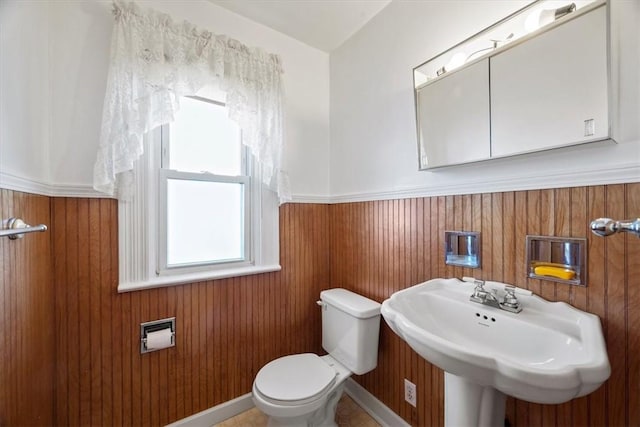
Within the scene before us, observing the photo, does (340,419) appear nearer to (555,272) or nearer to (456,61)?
(555,272)

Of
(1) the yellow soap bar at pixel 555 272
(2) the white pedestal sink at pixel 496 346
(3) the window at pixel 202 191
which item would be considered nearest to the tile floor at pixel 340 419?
(2) the white pedestal sink at pixel 496 346

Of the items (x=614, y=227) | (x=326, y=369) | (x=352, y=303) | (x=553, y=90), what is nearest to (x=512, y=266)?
(x=614, y=227)

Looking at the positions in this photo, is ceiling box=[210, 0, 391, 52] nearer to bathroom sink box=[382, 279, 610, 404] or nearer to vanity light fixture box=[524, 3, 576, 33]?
vanity light fixture box=[524, 3, 576, 33]

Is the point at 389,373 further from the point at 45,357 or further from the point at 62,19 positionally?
the point at 62,19

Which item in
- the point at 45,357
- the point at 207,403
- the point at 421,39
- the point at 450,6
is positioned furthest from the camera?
the point at 207,403

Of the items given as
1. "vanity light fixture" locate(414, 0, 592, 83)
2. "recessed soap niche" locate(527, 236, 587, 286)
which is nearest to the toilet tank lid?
"recessed soap niche" locate(527, 236, 587, 286)

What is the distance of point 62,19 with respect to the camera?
1.19 m

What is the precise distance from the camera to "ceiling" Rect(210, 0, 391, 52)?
1534 mm

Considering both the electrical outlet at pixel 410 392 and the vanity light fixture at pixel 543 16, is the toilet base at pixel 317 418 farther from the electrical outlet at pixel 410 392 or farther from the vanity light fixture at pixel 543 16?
the vanity light fixture at pixel 543 16

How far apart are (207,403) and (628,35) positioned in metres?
2.41

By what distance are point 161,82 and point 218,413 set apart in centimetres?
186

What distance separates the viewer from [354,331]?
1488 mm

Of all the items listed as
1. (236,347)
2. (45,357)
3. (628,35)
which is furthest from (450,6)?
(45,357)

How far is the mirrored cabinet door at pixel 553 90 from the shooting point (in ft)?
2.66
